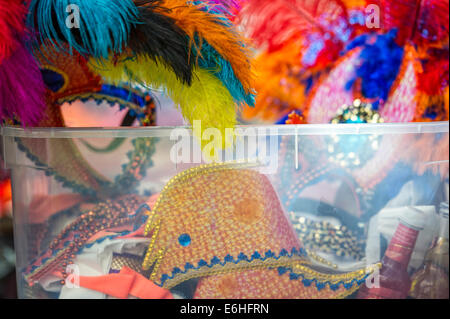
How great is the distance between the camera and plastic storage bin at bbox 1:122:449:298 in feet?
1.87

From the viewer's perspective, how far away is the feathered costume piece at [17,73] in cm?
44

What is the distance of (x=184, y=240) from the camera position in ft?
1.88

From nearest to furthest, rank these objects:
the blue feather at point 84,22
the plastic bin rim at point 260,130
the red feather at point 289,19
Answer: the blue feather at point 84,22 < the plastic bin rim at point 260,130 < the red feather at point 289,19

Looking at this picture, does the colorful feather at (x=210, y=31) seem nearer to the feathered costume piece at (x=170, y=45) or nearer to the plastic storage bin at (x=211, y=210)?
the feathered costume piece at (x=170, y=45)

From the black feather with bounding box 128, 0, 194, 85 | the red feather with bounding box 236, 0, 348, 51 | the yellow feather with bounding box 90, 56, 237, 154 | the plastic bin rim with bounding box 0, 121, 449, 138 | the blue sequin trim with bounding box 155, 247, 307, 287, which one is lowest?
the blue sequin trim with bounding box 155, 247, 307, 287

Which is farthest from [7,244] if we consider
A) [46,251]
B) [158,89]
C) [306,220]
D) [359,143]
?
[359,143]

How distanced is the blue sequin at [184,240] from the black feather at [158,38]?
276mm

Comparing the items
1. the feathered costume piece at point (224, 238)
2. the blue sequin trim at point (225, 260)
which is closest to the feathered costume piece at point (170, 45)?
the feathered costume piece at point (224, 238)

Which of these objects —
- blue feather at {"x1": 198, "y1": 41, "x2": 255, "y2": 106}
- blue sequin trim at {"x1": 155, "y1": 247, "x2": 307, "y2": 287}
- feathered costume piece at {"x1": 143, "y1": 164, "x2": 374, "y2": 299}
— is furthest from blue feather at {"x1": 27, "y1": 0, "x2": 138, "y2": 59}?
blue sequin trim at {"x1": 155, "y1": 247, "x2": 307, "y2": 287}

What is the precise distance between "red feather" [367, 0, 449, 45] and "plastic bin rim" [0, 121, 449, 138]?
0.70 ft

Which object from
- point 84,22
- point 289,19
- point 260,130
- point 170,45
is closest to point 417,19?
point 289,19

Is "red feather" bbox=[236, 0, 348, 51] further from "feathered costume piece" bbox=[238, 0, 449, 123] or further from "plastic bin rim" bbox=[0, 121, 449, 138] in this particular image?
"plastic bin rim" bbox=[0, 121, 449, 138]

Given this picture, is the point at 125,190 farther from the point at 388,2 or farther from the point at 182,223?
the point at 388,2

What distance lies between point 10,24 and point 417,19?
0.74 m
